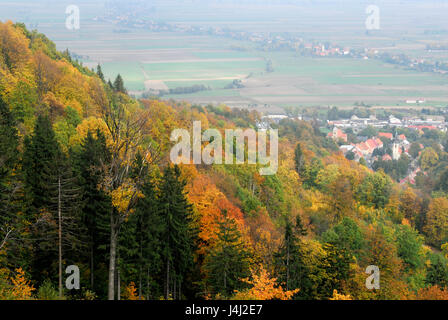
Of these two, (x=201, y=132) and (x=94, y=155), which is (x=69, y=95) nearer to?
(x=201, y=132)

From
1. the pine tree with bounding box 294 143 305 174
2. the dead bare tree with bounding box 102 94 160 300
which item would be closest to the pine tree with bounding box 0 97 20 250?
the dead bare tree with bounding box 102 94 160 300

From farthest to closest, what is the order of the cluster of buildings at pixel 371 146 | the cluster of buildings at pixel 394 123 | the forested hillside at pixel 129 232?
the cluster of buildings at pixel 394 123 < the cluster of buildings at pixel 371 146 < the forested hillside at pixel 129 232

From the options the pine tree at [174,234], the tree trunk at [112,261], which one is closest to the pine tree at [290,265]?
the pine tree at [174,234]

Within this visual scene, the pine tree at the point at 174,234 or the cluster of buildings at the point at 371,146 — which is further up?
the pine tree at the point at 174,234

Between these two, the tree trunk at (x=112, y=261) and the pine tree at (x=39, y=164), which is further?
the pine tree at (x=39, y=164)

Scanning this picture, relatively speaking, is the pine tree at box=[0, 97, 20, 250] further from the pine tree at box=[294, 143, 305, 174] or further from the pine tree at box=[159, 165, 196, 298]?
the pine tree at box=[294, 143, 305, 174]

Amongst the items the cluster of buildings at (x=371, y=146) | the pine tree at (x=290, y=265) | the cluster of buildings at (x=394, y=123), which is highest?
the pine tree at (x=290, y=265)

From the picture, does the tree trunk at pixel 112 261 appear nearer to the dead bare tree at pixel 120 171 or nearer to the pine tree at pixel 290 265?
the dead bare tree at pixel 120 171

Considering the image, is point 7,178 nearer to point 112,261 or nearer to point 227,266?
point 112,261

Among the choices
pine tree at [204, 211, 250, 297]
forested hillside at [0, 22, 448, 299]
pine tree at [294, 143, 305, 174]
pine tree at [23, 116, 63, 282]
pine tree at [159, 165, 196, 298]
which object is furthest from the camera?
pine tree at [294, 143, 305, 174]
